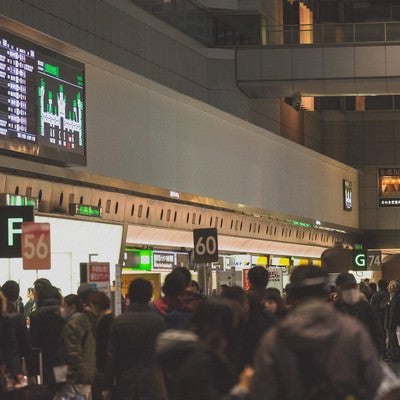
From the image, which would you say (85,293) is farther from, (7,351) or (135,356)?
(135,356)

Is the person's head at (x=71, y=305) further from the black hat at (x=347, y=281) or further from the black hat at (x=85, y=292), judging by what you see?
the black hat at (x=347, y=281)

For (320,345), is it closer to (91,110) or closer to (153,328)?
(153,328)

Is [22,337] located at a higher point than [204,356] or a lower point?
lower

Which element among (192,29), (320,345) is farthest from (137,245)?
(320,345)

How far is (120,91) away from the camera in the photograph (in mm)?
25375

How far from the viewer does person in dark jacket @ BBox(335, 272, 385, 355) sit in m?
15.6

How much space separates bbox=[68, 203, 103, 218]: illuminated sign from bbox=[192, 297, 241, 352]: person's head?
1652 centimetres

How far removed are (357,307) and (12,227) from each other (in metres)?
4.24

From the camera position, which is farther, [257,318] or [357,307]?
[357,307]

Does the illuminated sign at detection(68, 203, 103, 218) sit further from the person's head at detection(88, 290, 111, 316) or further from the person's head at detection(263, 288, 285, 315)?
the person's head at detection(263, 288, 285, 315)

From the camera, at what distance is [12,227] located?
53.1 ft

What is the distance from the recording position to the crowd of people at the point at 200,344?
652cm

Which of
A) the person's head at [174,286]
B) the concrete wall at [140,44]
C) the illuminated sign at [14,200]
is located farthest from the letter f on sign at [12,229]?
the concrete wall at [140,44]

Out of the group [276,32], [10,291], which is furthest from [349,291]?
[276,32]
